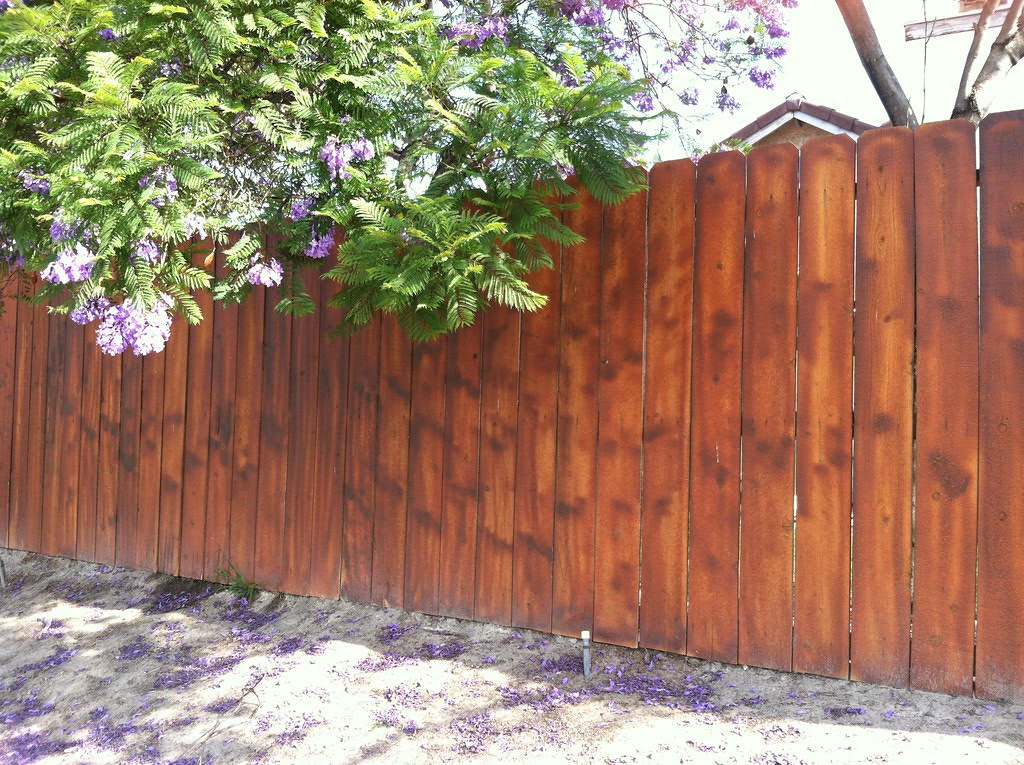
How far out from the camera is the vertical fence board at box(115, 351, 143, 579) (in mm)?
4996

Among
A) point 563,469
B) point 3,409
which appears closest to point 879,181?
point 563,469

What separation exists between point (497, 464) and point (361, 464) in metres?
0.82

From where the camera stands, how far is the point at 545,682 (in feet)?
10.6

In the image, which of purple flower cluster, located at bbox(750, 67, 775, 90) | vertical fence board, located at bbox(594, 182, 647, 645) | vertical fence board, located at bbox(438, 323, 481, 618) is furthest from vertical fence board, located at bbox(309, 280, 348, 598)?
purple flower cluster, located at bbox(750, 67, 775, 90)

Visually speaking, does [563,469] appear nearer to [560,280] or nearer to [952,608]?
[560,280]

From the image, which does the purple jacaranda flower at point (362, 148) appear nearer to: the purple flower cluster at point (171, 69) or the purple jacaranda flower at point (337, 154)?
the purple jacaranda flower at point (337, 154)

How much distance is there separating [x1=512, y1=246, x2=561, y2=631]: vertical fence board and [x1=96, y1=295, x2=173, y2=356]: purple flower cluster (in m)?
1.52

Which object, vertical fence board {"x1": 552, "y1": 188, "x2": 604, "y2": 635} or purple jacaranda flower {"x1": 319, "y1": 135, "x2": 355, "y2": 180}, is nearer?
purple jacaranda flower {"x1": 319, "y1": 135, "x2": 355, "y2": 180}

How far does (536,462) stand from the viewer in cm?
357

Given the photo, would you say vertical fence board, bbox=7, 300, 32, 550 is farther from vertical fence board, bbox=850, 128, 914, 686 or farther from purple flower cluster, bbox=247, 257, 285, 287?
vertical fence board, bbox=850, 128, 914, 686

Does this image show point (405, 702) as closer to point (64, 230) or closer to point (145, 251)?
point (145, 251)

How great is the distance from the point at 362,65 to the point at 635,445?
1.82 metres

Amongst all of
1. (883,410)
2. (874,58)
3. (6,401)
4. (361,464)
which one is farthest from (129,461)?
(874,58)

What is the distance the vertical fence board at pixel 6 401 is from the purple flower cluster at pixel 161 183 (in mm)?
3641
